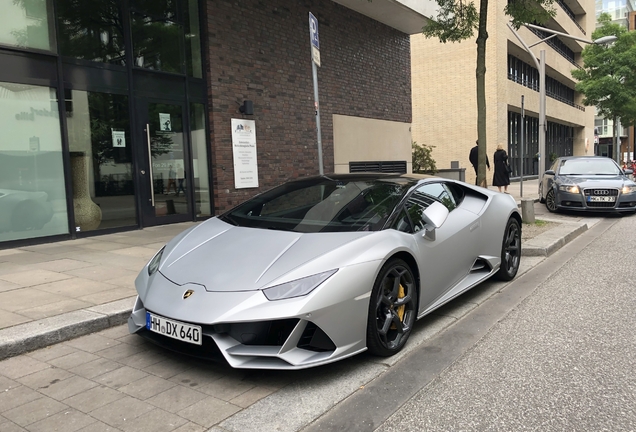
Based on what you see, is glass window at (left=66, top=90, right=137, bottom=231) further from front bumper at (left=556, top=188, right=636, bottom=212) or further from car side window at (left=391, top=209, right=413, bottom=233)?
front bumper at (left=556, top=188, right=636, bottom=212)

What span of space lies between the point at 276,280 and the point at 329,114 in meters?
9.99

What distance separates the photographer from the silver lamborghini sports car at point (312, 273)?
3.06 m

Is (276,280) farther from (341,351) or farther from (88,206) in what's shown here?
(88,206)

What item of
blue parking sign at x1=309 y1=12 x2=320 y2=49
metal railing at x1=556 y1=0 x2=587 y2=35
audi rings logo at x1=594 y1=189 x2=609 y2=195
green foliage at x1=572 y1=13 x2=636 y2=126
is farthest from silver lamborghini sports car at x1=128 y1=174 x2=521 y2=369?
metal railing at x1=556 y1=0 x2=587 y2=35

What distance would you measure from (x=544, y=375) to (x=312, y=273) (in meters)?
1.68

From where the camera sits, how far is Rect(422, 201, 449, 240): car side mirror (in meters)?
4.09

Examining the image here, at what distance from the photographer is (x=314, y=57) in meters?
6.30

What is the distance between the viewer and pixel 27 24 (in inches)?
304

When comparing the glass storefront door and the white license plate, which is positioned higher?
the glass storefront door

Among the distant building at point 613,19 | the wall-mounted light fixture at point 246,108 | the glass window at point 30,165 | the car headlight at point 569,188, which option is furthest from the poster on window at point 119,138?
the distant building at point 613,19

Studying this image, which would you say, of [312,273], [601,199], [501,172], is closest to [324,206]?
[312,273]

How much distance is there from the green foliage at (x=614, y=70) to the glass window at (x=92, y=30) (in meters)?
31.6

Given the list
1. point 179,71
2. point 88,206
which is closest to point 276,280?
point 88,206

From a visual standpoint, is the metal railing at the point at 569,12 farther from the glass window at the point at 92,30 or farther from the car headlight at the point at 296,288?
the car headlight at the point at 296,288
